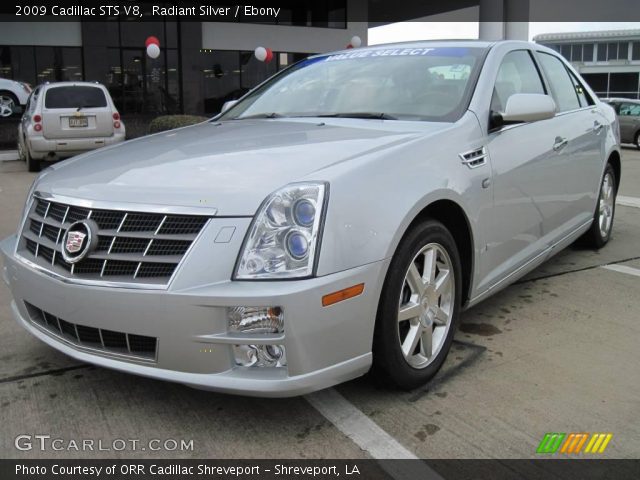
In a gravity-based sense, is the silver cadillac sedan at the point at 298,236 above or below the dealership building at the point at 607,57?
below

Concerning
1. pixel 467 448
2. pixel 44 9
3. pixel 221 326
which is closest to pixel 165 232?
pixel 221 326

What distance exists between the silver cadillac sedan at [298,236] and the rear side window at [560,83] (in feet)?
2.74

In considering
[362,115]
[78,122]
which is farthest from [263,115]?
[78,122]

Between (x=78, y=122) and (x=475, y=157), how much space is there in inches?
382

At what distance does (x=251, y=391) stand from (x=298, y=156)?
0.97 meters

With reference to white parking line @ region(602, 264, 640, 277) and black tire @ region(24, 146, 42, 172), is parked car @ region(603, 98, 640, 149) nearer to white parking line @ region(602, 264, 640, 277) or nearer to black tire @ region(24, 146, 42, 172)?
white parking line @ region(602, 264, 640, 277)

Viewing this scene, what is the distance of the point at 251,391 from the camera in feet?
7.54

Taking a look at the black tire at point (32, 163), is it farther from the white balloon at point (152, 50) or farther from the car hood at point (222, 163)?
the white balloon at point (152, 50)

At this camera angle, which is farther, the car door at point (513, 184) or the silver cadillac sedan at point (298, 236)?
the car door at point (513, 184)

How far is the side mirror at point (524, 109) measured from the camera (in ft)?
10.6

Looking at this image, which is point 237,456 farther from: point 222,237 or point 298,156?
point 298,156

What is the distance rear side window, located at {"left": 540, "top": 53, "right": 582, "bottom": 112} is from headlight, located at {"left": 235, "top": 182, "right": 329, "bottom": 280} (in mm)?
2646
